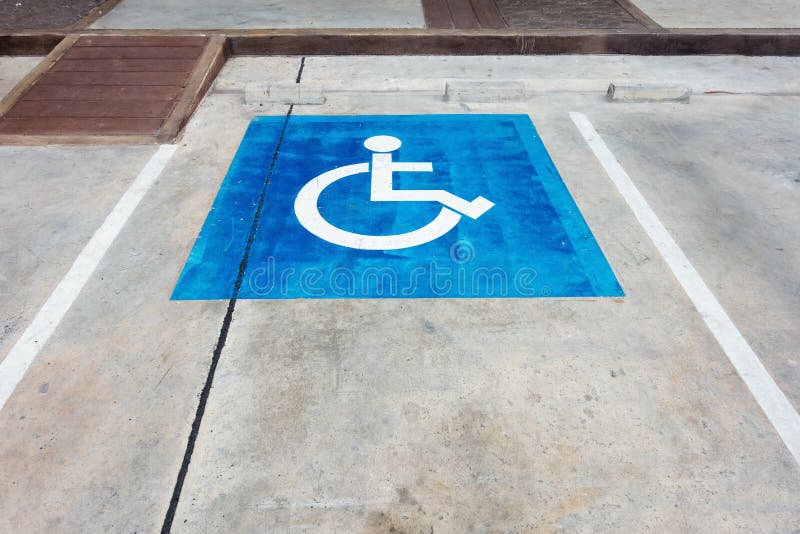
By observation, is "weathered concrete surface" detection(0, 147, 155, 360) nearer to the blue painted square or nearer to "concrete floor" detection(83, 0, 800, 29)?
the blue painted square

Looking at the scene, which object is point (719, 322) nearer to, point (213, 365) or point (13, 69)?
point (213, 365)

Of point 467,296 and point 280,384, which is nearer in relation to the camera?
point 280,384

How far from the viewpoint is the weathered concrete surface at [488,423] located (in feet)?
8.73

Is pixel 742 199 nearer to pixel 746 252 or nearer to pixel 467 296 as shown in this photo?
pixel 746 252

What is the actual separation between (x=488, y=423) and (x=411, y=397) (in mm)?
459

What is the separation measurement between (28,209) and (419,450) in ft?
13.1

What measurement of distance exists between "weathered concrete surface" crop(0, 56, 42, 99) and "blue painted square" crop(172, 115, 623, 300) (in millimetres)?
3649

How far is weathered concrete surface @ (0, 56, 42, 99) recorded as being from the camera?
6949 mm

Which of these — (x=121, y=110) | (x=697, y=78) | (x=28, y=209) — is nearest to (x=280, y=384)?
(x=28, y=209)

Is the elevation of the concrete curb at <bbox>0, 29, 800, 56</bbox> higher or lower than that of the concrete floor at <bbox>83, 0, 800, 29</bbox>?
lower

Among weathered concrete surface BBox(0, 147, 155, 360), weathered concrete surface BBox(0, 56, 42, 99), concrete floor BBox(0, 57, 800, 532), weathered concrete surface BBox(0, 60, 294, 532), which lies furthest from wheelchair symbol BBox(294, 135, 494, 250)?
weathered concrete surface BBox(0, 56, 42, 99)

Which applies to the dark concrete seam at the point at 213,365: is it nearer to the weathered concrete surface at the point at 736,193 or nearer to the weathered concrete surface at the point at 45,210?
the weathered concrete surface at the point at 45,210

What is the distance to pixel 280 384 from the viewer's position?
326cm

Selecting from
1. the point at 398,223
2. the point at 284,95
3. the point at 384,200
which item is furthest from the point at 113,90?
the point at 398,223
